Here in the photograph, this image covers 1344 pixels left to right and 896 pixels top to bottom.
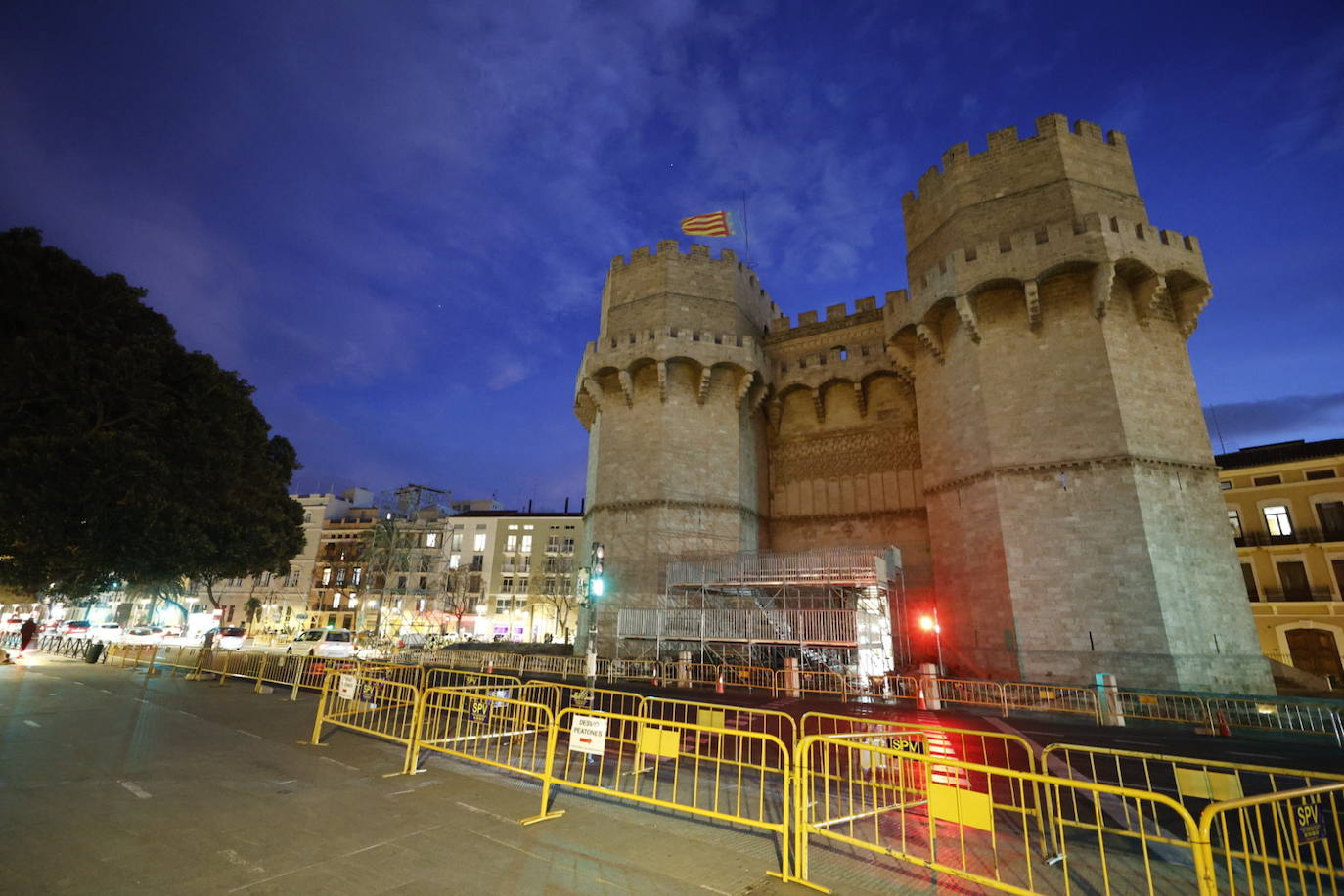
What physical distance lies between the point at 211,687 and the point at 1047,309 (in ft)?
92.8

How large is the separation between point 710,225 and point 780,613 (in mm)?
17837

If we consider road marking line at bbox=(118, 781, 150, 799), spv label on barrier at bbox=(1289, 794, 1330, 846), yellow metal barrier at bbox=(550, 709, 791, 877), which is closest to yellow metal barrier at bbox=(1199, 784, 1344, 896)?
spv label on barrier at bbox=(1289, 794, 1330, 846)

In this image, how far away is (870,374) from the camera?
2777 centimetres

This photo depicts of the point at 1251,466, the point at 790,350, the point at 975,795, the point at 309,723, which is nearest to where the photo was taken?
the point at 975,795

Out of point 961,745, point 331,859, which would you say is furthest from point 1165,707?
point 331,859

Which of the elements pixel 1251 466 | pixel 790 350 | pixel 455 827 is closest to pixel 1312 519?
pixel 1251 466

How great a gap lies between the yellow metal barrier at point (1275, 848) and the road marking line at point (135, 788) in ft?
29.1

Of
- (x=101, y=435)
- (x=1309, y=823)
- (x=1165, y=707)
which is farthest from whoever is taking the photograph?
(x=1165, y=707)

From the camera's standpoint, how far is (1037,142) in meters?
22.5

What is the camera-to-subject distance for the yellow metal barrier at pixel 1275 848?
3537 mm

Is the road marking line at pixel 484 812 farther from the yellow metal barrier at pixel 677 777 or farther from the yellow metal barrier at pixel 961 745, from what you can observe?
the yellow metal barrier at pixel 961 745

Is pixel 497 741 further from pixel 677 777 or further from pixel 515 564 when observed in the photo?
pixel 515 564

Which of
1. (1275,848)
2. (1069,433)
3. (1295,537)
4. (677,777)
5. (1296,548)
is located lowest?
(1275,848)

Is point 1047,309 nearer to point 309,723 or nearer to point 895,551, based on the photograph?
point 895,551
